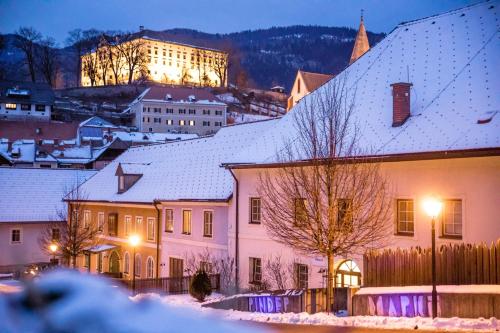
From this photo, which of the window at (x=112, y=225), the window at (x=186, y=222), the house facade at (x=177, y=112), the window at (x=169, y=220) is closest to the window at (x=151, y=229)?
the window at (x=169, y=220)

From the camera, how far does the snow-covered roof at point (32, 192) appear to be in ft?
155

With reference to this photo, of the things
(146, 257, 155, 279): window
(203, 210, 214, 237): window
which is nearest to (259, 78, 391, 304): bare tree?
(203, 210, 214, 237): window

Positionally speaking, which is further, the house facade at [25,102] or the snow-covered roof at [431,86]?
the house facade at [25,102]

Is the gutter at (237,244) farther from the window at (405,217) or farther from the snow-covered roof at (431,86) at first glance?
the window at (405,217)

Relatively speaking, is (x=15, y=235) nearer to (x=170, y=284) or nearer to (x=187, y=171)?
(x=187, y=171)

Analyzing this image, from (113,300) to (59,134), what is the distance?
312 ft

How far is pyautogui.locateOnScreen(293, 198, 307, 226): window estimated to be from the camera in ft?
61.8

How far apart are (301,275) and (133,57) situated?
13740 cm

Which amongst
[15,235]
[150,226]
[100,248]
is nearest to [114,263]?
[100,248]

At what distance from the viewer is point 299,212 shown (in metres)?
19.1

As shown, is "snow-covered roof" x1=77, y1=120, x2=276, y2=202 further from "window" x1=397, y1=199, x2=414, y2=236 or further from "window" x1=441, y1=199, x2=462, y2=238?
"window" x1=441, y1=199, x2=462, y2=238

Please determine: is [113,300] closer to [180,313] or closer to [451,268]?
[180,313]

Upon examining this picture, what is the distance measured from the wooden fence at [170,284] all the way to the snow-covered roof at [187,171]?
A: 4165 mm

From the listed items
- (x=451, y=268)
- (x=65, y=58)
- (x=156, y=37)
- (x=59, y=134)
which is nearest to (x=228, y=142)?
(x=451, y=268)
